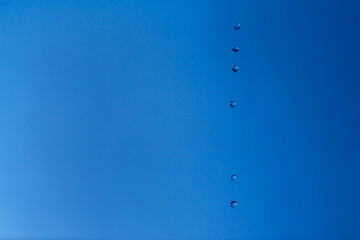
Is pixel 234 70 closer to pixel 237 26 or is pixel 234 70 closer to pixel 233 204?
pixel 237 26

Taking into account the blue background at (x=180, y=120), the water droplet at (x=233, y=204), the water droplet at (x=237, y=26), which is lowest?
the water droplet at (x=233, y=204)

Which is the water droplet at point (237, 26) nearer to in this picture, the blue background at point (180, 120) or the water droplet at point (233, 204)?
the blue background at point (180, 120)

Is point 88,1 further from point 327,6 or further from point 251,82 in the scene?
point 327,6

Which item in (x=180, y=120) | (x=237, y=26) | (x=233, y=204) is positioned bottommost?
(x=233, y=204)

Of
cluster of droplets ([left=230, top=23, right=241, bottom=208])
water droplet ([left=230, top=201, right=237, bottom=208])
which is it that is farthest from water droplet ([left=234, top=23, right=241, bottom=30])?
water droplet ([left=230, top=201, right=237, bottom=208])

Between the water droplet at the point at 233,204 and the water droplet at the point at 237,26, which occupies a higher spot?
the water droplet at the point at 237,26

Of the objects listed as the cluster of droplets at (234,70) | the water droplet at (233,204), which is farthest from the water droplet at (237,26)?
the water droplet at (233,204)

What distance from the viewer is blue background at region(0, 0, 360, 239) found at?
36.5 inches

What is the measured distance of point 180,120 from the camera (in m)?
1.02

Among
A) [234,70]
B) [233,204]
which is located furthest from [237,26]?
[233,204]

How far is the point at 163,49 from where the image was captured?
3.46 feet

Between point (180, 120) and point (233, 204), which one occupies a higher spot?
point (180, 120)

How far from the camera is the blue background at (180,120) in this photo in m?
0.93

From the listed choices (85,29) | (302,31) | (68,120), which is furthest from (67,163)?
(302,31)
